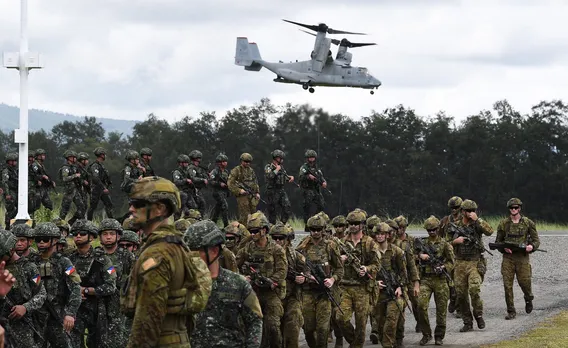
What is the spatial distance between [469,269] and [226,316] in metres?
11.9

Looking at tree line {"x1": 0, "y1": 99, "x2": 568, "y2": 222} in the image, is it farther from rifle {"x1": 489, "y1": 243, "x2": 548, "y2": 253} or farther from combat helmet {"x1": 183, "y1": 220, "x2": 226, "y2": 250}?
combat helmet {"x1": 183, "y1": 220, "x2": 226, "y2": 250}

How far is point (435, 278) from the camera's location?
19828 mm

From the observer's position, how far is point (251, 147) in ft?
225

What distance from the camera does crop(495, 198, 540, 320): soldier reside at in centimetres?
2228

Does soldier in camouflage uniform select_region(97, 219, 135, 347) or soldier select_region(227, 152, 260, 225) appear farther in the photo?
soldier select_region(227, 152, 260, 225)

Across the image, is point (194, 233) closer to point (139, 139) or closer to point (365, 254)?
point (365, 254)

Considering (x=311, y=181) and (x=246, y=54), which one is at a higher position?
(x=246, y=54)

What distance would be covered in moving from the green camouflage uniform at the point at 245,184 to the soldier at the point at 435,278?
19.7 ft

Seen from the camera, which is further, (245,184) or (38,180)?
(245,184)

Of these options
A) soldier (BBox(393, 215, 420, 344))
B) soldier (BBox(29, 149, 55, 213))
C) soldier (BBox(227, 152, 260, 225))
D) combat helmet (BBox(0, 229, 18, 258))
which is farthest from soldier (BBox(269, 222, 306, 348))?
soldier (BBox(29, 149, 55, 213))

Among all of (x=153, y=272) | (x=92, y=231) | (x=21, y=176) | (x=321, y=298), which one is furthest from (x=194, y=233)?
(x=21, y=176)

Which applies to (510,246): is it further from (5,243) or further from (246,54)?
(246,54)

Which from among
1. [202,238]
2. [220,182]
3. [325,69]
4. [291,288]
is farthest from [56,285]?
[325,69]

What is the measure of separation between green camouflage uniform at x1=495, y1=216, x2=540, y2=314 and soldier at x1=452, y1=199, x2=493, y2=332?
1166mm
